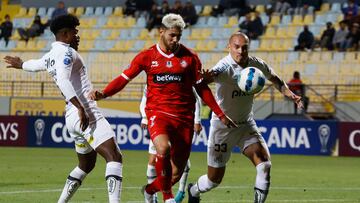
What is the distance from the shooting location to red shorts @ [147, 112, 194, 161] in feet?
38.6

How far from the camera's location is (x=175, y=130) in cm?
1182

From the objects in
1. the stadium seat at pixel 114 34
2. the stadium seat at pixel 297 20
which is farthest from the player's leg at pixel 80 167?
the stadium seat at pixel 114 34

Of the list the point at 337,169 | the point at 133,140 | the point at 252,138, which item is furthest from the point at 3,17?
the point at 252,138

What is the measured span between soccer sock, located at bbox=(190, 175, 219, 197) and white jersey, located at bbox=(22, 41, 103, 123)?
7.84 feet

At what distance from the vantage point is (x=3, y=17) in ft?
151

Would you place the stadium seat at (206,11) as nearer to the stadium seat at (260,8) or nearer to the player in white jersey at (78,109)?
the stadium seat at (260,8)

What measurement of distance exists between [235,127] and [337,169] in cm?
1098

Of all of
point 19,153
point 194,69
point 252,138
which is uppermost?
point 194,69

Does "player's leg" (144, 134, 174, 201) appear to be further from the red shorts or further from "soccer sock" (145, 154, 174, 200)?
the red shorts

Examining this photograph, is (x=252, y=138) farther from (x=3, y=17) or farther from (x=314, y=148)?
(x=3, y=17)

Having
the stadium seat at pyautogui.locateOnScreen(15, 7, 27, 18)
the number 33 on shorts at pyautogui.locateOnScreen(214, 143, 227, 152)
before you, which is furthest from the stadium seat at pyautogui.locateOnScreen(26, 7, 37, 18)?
the number 33 on shorts at pyautogui.locateOnScreen(214, 143, 227, 152)

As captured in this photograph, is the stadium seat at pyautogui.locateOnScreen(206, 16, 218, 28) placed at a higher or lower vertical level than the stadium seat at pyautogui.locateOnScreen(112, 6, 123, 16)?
lower

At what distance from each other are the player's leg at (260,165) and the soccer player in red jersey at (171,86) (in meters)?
1.10

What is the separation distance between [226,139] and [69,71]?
2.69 meters
